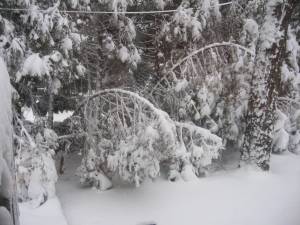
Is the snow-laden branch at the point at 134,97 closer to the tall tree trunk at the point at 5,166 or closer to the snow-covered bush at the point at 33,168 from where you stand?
the snow-covered bush at the point at 33,168

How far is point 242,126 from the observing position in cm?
1060

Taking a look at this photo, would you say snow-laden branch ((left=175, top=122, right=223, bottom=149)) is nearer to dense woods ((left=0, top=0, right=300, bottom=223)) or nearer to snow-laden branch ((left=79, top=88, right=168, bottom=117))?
dense woods ((left=0, top=0, right=300, bottom=223))

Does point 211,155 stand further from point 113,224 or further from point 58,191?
point 58,191

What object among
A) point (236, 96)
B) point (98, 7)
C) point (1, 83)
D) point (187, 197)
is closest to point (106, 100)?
point (98, 7)

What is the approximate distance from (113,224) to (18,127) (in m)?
2.98

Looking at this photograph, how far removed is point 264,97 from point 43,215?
644cm

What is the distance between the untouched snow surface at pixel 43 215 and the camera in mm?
6328

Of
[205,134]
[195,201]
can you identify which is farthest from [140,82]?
[195,201]

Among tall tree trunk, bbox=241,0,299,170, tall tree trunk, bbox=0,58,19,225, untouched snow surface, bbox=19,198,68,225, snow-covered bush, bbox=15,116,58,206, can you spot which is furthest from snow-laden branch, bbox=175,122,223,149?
tall tree trunk, bbox=0,58,19,225

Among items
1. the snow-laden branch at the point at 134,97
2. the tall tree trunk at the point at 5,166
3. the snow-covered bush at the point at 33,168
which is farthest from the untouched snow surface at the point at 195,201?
the tall tree trunk at the point at 5,166

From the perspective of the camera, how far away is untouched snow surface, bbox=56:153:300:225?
7910 mm

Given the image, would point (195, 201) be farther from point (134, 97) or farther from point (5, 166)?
point (5, 166)

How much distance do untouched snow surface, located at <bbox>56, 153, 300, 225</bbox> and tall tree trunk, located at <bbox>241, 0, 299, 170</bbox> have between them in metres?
0.61

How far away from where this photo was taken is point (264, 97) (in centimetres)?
952
